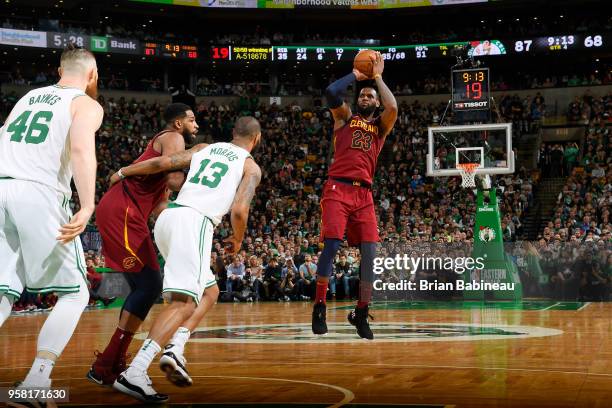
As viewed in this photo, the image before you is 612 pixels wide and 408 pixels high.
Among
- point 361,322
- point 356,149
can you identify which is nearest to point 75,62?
point 356,149

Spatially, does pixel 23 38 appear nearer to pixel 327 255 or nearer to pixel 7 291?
pixel 327 255

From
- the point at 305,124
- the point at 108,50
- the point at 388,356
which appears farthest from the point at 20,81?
the point at 388,356

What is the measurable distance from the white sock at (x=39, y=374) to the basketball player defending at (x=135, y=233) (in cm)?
134

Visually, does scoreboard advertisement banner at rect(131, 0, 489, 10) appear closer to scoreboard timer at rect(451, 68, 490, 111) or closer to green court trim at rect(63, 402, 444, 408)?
scoreboard timer at rect(451, 68, 490, 111)

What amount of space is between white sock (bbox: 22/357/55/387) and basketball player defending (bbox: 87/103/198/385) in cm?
134

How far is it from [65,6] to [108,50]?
148 inches

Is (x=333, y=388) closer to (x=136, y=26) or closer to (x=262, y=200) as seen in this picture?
(x=262, y=200)

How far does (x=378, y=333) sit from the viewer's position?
9.96 m

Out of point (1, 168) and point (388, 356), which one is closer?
point (1, 168)

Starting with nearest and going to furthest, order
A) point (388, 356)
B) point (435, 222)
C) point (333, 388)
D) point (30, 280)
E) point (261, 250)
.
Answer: point (30, 280), point (333, 388), point (388, 356), point (261, 250), point (435, 222)

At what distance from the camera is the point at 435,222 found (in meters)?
23.7

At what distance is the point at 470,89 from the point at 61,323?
15597 mm

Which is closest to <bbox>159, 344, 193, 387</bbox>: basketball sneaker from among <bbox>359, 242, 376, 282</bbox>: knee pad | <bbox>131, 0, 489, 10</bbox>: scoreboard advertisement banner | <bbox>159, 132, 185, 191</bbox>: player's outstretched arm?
<bbox>159, 132, 185, 191</bbox>: player's outstretched arm

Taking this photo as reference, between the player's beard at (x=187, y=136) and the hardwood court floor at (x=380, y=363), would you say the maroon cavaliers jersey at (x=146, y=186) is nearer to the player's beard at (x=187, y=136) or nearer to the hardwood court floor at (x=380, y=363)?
the player's beard at (x=187, y=136)
